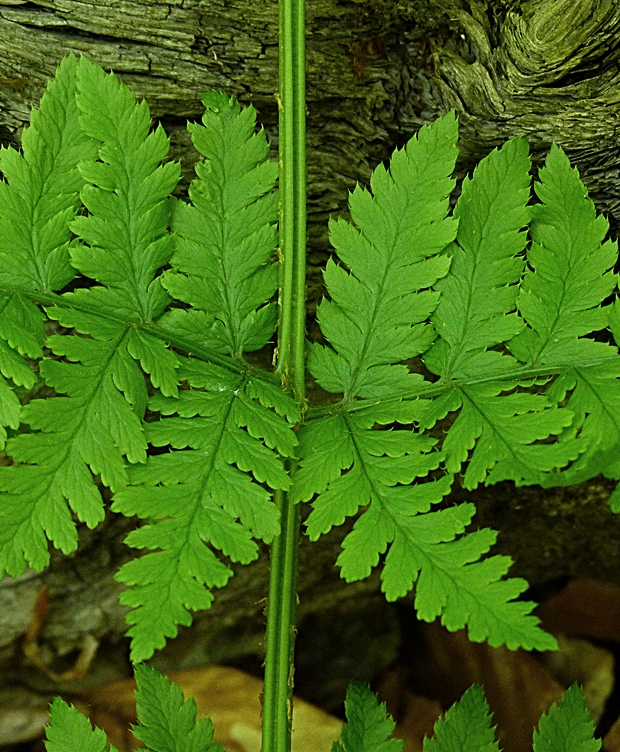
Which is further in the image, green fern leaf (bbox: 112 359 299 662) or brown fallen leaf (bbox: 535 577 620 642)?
brown fallen leaf (bbox: 535 577 620 642)

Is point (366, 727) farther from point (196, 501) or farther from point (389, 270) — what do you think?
point (389, 270)

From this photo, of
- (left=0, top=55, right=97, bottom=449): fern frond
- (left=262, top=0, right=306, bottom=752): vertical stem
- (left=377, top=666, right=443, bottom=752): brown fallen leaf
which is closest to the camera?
(left=0, top=55, right=97, bottom=449): fern frond

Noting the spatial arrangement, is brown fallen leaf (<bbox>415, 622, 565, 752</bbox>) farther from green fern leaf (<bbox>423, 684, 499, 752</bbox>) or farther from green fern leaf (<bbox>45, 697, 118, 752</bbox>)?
green fern leaf (<bbox>45, 697, 118, 752</bbox>)

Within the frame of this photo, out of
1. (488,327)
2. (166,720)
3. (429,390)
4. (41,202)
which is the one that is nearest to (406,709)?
(166,720)

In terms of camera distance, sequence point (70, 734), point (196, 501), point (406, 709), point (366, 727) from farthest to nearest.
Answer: point (406, 709), point (366, 727), point (70, 734), point (196, 501)

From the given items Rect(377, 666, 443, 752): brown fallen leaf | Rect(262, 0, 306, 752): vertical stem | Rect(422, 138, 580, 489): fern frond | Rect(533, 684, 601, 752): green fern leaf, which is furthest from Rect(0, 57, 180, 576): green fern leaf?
Rect(377, 666, 443, 752): brown fallen leaf
